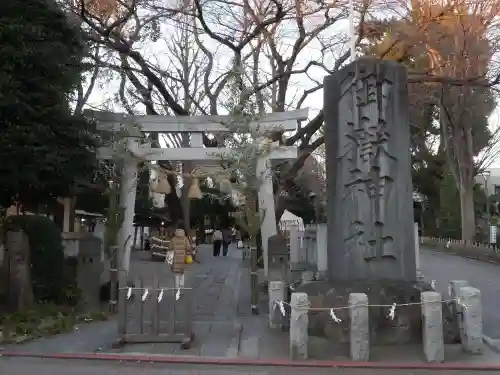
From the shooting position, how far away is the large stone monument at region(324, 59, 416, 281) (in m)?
9.73

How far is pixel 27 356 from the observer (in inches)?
334

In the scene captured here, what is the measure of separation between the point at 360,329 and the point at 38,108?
8084mm

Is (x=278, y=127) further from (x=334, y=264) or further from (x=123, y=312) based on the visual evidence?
(x=123, y=312)

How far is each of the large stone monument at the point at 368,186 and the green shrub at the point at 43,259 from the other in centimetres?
618

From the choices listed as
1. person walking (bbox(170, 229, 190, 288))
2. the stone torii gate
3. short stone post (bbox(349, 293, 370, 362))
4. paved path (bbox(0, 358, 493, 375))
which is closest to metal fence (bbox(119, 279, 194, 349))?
paved path (bbox(0, 358, 493, 375))

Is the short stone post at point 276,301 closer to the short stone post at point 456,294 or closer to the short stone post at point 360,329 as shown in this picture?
the short stone post at point 360,329

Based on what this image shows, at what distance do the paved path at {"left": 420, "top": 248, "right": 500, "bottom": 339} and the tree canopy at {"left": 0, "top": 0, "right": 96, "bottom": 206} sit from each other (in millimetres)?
9387

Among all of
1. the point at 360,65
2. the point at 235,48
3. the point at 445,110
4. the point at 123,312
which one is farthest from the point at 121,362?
the point at 445,110

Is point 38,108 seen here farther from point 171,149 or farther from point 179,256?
point 171,149

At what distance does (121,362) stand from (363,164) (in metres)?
5.29

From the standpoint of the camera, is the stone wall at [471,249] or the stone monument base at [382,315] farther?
the stone wall at [471,249]

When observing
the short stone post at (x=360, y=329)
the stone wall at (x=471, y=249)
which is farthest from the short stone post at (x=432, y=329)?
the stone wall at (x=471, y=249)

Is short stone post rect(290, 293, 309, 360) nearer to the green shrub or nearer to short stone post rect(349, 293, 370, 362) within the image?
short stone post rect(349, 293, 370, 362)

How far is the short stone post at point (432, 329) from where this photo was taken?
795cm
